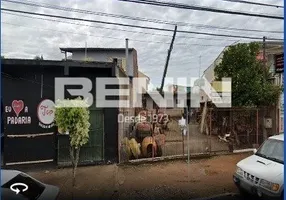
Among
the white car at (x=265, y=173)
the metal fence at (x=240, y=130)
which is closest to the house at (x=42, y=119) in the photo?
A: the white car at (x=265, y=173)

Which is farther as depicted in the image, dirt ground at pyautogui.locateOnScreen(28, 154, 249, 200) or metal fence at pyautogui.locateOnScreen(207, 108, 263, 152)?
metal fence at pyautogui.locateOnScreen(207, 108, 263, 152)

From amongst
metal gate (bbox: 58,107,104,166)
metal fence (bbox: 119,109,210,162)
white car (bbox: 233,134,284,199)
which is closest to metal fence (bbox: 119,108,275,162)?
metal fence (bbox: 119,109,210,162)

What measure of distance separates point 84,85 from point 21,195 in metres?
6.78

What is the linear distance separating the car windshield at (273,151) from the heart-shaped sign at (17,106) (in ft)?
25.3

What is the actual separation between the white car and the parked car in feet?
14.2

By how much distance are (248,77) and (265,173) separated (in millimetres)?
9115

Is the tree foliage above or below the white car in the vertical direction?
above

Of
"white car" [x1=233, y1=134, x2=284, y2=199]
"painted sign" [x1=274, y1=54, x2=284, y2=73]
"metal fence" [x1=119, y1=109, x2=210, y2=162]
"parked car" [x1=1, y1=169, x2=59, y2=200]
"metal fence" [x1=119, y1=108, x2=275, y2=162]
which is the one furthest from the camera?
"painted sign" [x1=274, y1=54, x2=284, y2=73]

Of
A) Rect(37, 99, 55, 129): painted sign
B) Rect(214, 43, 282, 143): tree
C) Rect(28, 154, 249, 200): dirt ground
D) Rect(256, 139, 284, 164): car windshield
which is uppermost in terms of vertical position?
Rect(214, 43, 282, 143): tree

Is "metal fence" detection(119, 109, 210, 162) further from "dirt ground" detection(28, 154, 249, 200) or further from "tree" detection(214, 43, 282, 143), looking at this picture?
"tree" detection(214, 43, 282, 143)

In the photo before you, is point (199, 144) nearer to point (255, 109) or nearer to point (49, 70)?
point (255, 109)

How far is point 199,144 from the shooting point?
13.3m

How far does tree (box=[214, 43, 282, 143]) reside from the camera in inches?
545

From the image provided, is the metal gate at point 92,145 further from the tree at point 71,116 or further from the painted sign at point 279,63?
the painted sign at point 279,63
